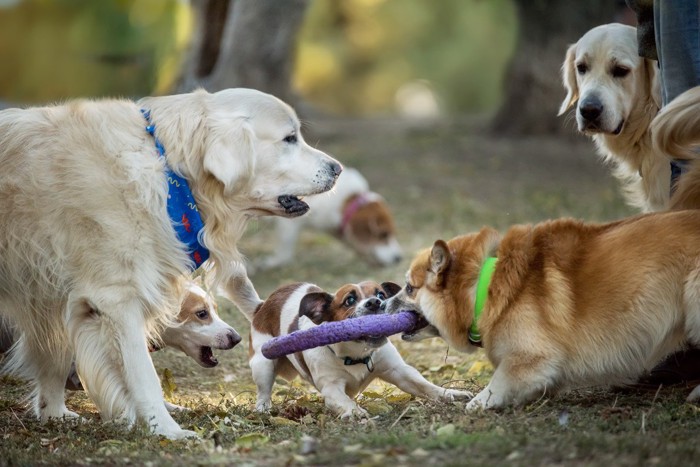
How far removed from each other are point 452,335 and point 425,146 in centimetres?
1126

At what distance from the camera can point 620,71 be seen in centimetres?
611

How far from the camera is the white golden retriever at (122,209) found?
4633 millimetres

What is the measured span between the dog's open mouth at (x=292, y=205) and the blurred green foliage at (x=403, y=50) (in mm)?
26917

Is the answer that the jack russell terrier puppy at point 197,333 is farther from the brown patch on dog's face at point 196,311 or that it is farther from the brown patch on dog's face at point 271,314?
the brown patch on dog's face at point 271,314

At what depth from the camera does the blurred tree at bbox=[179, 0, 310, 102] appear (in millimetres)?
12867

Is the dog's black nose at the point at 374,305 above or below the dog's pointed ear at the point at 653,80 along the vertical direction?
below

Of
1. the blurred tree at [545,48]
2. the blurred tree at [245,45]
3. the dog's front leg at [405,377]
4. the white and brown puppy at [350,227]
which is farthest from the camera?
the blurred tree at [545,48]

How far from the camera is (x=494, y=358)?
475cm

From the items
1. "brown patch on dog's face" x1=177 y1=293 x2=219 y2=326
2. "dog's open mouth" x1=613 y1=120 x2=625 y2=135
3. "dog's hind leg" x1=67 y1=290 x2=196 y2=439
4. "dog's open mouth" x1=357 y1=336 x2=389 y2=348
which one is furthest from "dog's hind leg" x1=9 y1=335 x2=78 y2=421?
"dog's open mouth" x1=613 y1=120 x2=625 y2=135

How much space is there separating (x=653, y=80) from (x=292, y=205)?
8.54ft

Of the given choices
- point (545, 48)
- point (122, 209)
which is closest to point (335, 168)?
point (122, 209)

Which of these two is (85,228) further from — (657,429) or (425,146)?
(425,146)

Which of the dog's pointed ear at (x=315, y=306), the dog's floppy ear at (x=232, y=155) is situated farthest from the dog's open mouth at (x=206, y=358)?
the dog's floppy ear at (x=232, y=155)

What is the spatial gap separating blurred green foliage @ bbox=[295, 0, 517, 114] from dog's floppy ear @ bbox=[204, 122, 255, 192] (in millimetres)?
27144
